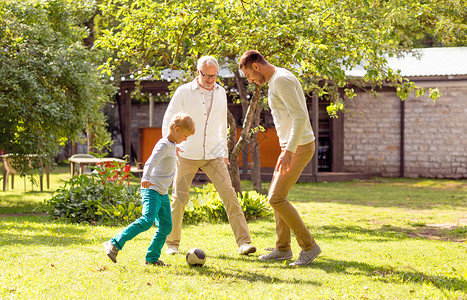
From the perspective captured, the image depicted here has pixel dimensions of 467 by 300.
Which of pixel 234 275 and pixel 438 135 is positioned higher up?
pixel 438 135

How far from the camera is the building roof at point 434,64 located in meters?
18.6

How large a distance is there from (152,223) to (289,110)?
1535 millimetres

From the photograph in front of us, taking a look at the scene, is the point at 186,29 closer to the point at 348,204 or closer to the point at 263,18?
the point at 263,18

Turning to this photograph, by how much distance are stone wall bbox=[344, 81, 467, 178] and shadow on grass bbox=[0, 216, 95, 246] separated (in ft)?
40.2

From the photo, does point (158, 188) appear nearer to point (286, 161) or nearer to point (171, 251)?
point (171, 251)

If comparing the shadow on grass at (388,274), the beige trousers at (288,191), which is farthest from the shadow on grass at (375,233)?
the beige trousers at (288,191)

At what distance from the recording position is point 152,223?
199 inches

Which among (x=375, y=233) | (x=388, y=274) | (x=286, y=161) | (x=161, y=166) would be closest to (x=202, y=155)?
(x=161, y=166)

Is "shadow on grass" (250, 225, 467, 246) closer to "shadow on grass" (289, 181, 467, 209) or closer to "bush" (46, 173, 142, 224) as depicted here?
"bush" (46, 173, 142, 224)

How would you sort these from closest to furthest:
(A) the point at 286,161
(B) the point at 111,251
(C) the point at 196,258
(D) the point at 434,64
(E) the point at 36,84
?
(B) the point at 111,251
(A) the point at 286,161
(C) the point at 196,258
(E) the point at 36,84
(D) the point at 434,64

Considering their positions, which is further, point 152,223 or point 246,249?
point 246,249

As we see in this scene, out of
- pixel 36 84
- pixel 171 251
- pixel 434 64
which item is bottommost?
pixel 171 251

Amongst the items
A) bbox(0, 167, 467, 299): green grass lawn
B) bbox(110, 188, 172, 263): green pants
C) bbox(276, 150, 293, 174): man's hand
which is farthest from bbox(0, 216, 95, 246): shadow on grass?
bbox(276, 150, 293, 174): man's hand

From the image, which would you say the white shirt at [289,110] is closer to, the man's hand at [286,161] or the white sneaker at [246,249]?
the man's hand at [286,161]
